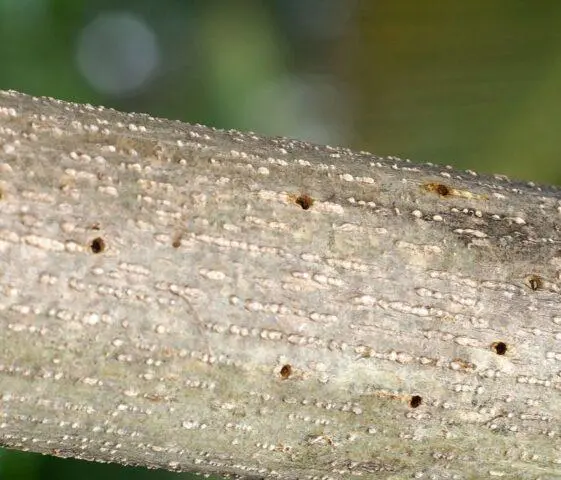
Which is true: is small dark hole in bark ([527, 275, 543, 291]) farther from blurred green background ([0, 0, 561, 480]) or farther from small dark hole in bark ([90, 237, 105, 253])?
blurred green background ([0, 0, 561, 480])

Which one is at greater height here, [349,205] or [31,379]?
[349,205]

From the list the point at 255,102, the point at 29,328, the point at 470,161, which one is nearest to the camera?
the point at 29,328

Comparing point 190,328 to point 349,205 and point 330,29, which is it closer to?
point 349,205

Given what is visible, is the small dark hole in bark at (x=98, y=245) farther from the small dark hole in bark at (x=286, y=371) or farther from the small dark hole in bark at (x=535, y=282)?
the small dark hole in bark at (x=535, y=282)

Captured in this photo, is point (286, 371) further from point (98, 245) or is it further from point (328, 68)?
point (328, 68)

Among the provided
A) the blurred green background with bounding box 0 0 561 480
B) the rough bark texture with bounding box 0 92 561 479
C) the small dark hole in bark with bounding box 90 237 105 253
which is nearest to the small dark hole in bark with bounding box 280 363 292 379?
the rough bark texture with bounding box 0 92 561 479

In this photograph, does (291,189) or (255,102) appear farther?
(255,102)

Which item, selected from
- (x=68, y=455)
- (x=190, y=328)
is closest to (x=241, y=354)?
(x=190, y=328)
